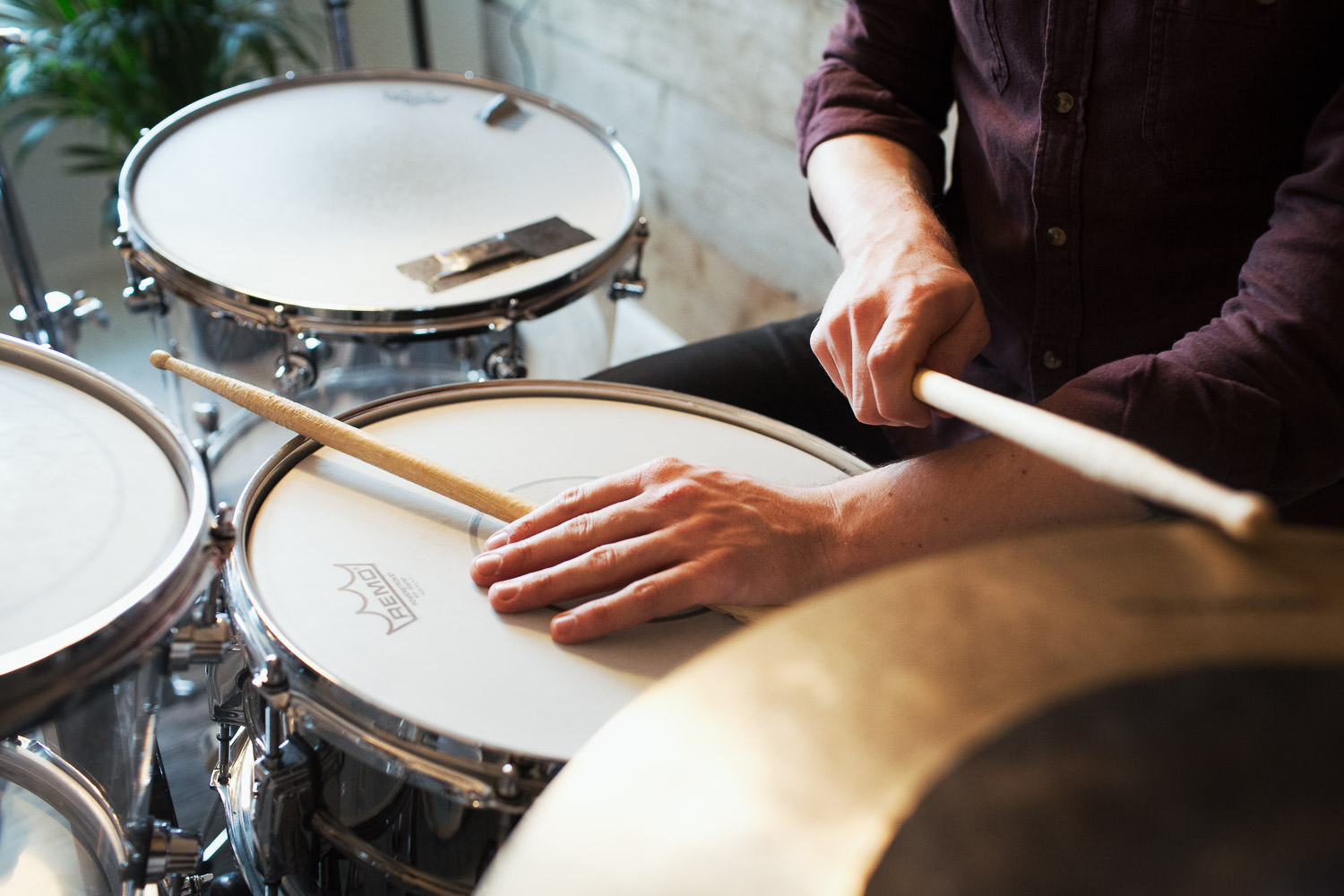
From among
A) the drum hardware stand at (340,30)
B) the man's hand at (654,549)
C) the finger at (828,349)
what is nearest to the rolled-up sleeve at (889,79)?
the finger at (828,349)

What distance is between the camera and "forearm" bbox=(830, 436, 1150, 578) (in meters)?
0.64

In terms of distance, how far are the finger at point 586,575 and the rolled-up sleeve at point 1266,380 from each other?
0.28 metres

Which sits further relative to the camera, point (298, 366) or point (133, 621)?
point (298, 366)

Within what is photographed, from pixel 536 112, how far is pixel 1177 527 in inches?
42.6

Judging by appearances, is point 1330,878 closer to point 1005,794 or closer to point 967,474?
point 1005,794

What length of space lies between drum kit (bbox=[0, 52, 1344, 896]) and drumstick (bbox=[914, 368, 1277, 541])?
0.02m

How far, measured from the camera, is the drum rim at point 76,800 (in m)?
0.62

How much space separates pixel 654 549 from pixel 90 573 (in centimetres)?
29

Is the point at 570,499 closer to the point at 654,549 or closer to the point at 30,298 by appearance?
the point at 654,549

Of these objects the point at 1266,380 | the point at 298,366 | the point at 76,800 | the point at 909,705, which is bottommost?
the point at 76,800

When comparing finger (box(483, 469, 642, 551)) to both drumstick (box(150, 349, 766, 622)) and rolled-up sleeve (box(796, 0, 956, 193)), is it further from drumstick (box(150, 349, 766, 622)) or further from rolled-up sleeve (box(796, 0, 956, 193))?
rolled-up sleeve (box(796, 0, 956, 193))

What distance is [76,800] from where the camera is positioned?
0.63 m

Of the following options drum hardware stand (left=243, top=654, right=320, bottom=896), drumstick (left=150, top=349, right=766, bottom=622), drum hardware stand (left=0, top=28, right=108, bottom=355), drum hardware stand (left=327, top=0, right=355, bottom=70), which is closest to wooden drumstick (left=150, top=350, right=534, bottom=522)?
drumstick (left=150, top=349, right=766, bottom=622)

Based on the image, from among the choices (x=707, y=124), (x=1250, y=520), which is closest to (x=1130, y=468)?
(x=1250, y=520)
